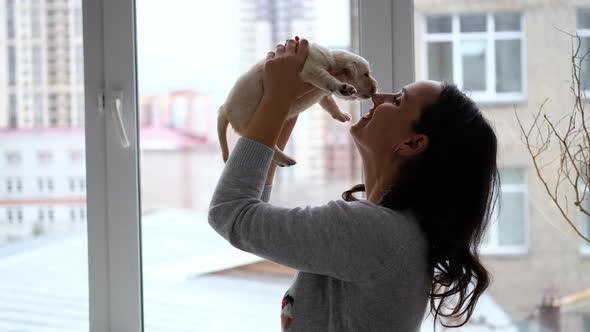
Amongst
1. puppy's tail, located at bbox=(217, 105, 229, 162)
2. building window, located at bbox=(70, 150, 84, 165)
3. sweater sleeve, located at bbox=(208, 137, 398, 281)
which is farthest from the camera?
building window, located at bbox=(70, 150, 84, 165)

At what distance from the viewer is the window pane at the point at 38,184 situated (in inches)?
63.9

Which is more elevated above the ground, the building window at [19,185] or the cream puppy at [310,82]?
the cream puppy at [310,82]

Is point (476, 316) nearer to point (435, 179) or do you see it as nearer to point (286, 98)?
point (435, 179)

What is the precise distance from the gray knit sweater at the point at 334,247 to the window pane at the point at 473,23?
73 cm

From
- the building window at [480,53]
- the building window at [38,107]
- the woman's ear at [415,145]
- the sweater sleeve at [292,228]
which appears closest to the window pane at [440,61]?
the building window at [480,53]

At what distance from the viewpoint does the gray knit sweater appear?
0.90 meters

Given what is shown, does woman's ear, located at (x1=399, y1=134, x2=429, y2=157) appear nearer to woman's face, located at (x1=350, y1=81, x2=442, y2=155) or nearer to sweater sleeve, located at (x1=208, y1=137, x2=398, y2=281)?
woman's face, located at (x1=350, y1=81, x2=442, y2=155)

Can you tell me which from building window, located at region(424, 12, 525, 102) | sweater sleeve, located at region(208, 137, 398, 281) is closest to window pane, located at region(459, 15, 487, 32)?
building window, located at region(424, 12, 525, 102)

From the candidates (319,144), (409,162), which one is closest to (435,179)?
(409,162)

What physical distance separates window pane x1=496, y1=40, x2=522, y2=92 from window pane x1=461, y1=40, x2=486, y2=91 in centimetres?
4

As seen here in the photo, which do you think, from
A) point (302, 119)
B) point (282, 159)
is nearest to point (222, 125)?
point (282, 159)

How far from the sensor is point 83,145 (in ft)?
5.28

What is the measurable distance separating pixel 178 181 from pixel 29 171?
1.32 ft

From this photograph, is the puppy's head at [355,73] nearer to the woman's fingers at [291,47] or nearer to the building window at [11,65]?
the woman's fingers at [291,47]
